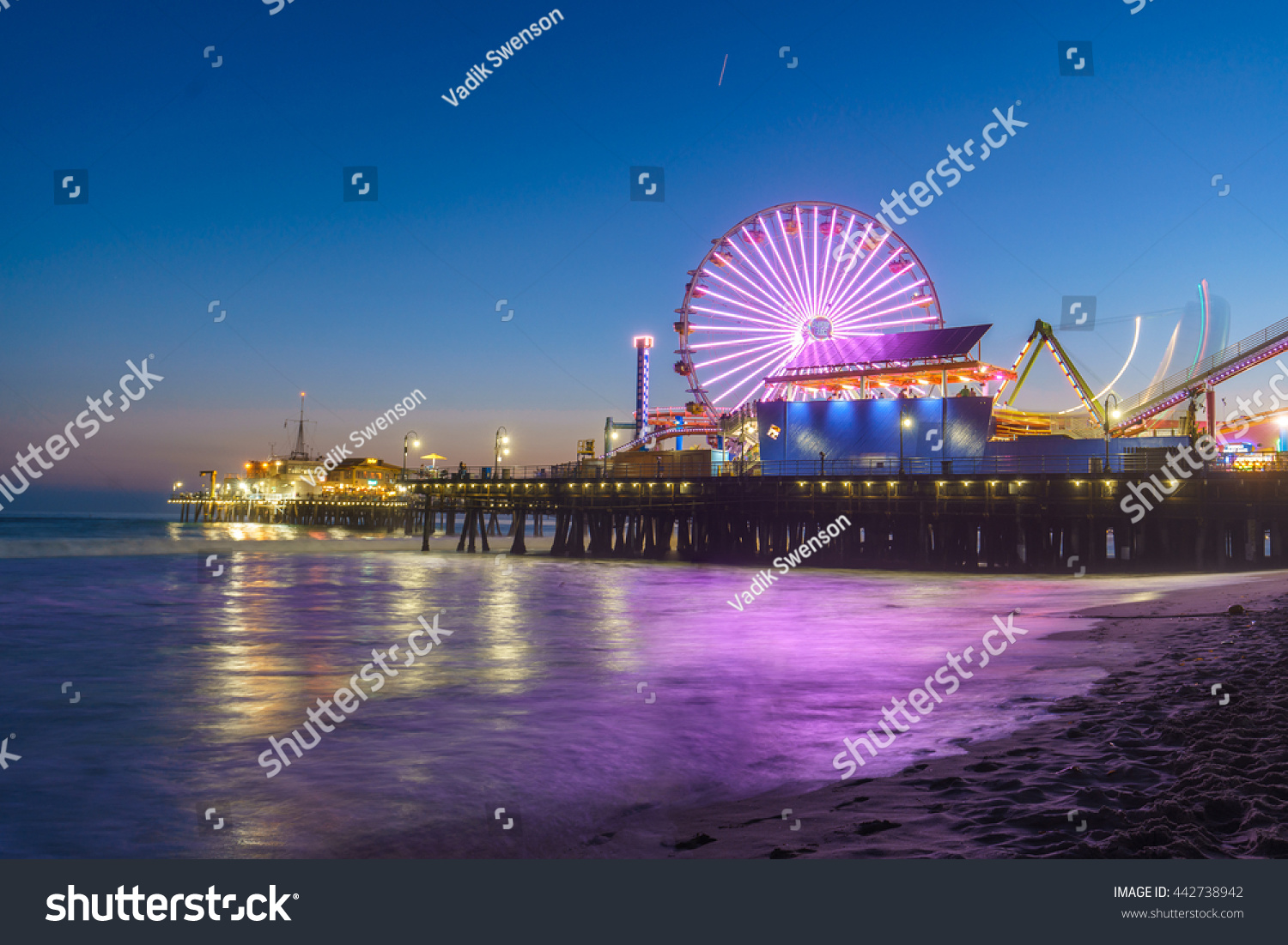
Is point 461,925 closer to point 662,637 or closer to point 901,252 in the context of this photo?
point 662,637

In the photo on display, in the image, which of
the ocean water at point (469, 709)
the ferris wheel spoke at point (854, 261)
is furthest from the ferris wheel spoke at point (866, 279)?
the ocean water at point (469, 709)

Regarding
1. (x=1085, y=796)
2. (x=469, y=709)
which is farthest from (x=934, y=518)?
(x=1085, y=796)

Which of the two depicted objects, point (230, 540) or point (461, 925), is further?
point (230, 540)

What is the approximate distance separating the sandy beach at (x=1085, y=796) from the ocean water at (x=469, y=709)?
2.00 feet

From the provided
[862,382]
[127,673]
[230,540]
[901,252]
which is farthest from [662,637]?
[230,540]

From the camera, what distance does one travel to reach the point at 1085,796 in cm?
621

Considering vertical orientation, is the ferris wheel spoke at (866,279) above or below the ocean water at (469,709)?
above

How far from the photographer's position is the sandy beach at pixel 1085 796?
211 inches

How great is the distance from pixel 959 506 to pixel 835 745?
32.3 m

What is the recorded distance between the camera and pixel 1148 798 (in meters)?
6.08

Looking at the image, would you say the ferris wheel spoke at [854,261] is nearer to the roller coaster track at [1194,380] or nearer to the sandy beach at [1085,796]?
the roller coaster track at [1194,380]

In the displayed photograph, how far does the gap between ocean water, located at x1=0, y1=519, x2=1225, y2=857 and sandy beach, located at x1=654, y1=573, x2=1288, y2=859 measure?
61 centimetres

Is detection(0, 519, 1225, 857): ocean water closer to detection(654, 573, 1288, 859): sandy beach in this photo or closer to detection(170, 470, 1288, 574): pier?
detection(654, 573, 1288, 859): sandy beach

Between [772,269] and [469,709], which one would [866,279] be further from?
[469,709]
